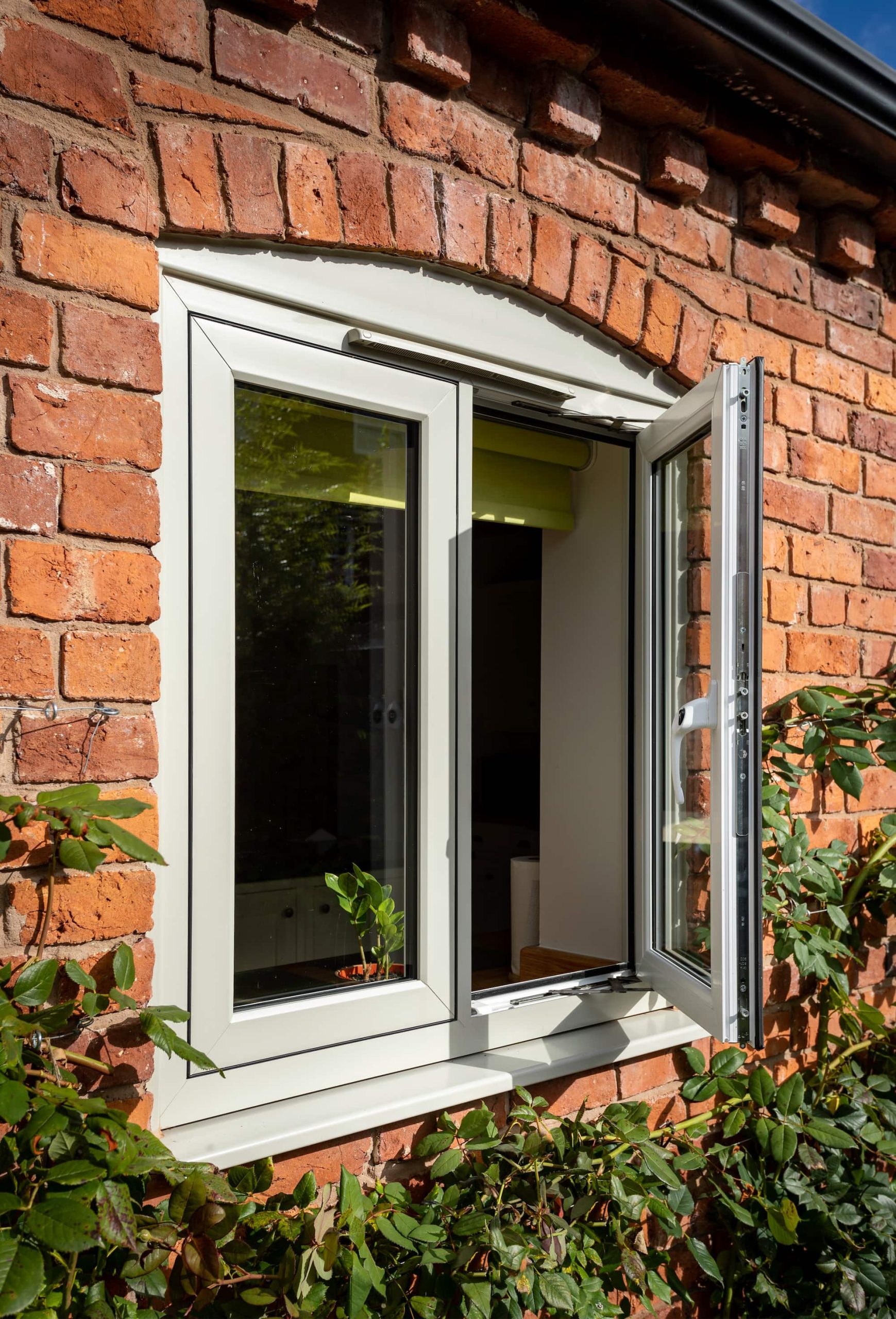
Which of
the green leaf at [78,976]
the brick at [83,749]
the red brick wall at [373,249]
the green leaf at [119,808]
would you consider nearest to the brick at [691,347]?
the red brick wall at [373,249]

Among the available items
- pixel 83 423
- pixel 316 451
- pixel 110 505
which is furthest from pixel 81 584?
pixel 316 451

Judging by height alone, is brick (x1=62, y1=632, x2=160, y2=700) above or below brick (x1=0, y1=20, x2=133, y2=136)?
below

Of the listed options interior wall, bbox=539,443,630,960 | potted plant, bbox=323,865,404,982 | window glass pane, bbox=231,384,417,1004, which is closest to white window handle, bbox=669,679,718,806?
interior wall, bbox=539,443,630,960

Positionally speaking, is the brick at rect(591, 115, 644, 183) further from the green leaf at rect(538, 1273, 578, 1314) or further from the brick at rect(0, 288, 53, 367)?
the green leaf at rect(538, 1273, 578, 1314)

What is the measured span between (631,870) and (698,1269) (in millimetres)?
865

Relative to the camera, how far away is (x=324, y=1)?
5.58 ft

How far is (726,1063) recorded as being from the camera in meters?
2.06

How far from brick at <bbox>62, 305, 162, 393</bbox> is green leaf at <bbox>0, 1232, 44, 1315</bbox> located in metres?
1.06

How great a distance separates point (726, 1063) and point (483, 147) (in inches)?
71.7

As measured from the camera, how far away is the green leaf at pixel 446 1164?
1.67 meters

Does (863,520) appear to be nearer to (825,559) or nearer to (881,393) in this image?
(825,559)

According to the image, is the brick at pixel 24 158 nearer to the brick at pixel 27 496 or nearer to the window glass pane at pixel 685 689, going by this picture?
the brick at pixel 27 496

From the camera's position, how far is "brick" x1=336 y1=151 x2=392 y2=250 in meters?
1.70

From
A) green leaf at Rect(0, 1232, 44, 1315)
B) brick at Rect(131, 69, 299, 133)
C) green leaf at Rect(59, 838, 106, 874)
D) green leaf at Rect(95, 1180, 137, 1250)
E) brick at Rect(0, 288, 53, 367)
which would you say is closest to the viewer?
green leaf at Rect(0, 1232, 44, 1315)
